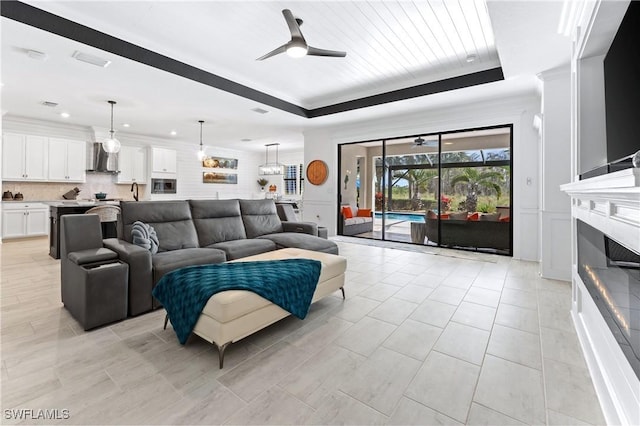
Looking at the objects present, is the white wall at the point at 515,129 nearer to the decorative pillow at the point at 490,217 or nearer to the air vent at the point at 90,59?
the decorative pillow at the point at 490,217

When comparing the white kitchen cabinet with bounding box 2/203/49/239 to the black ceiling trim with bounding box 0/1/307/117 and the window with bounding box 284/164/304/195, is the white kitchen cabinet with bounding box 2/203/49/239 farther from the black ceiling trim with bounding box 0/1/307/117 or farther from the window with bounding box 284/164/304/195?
the window with bounding box 284/164/304/195

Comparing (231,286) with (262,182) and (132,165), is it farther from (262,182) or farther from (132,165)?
(262,182)

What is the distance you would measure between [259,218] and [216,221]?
76 centimetres

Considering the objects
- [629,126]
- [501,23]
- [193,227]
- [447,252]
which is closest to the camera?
[629,126]

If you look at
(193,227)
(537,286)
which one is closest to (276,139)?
(193,227)

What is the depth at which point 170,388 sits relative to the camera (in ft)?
5.55

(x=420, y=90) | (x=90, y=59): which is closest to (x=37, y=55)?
(x=90, y=59)

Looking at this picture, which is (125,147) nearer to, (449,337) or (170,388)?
(170,388)

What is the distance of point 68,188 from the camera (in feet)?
24.6

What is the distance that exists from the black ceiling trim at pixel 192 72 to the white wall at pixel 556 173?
0.75 meters

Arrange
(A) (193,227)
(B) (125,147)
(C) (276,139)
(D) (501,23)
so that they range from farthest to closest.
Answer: (C) (276,139), (B) (125,147), (A) (193,227), (D) (501,23)

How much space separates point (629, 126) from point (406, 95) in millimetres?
3835

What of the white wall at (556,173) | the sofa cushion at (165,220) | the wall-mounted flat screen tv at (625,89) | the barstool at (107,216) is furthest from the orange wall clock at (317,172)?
the wall-mounted flat screen tv at (625,89)

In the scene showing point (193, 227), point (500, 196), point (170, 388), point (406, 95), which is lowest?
point (170, 388)
